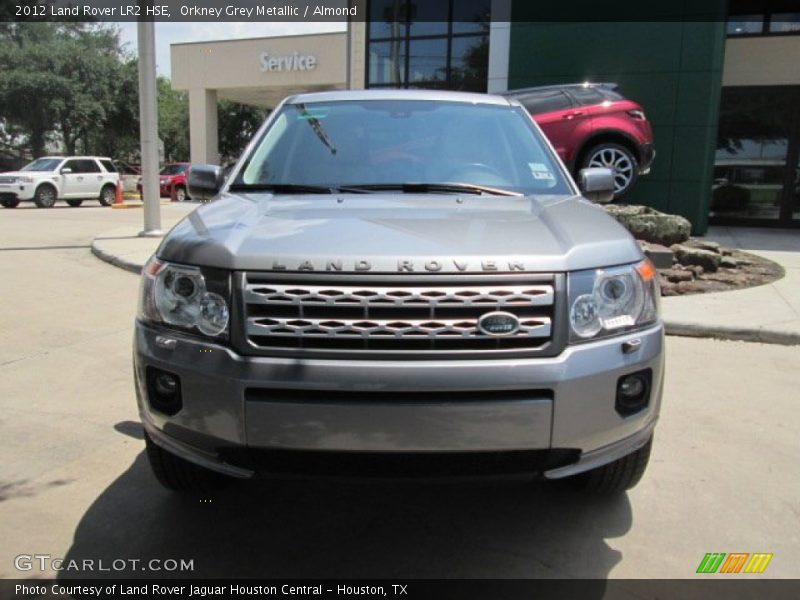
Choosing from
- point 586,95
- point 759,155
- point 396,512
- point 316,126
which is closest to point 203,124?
point 586,95

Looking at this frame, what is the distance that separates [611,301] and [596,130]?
357 inches

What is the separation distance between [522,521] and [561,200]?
142 centimetres

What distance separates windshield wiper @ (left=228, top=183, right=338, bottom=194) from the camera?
3.17m

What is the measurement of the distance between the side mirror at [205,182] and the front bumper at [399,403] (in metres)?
1.70

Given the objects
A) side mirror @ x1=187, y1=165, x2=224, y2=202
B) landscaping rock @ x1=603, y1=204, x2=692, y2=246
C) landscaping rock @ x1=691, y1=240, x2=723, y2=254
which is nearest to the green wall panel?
landscaping rock @ x1=691, y1=240, x2=723, y2=254

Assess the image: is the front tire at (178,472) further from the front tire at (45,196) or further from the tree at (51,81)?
the tree at (51,81)

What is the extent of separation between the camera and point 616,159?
10922 millimetres

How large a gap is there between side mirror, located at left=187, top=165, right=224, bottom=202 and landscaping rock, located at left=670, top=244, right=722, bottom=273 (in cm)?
657

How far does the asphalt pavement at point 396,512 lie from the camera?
8.60 ft

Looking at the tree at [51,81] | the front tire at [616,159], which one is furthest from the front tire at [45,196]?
the front tire at [616,159]

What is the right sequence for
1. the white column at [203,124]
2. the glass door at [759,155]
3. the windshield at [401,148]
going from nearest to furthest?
1. the windshield at [401,148]
2. the glass door at [759,155]
3. the white column at [203,124]

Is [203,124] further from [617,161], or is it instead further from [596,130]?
[617,161]

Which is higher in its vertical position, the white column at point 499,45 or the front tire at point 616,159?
the white column at point 499,45

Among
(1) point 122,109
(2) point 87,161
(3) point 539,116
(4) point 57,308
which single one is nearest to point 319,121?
(4) point 57,308
